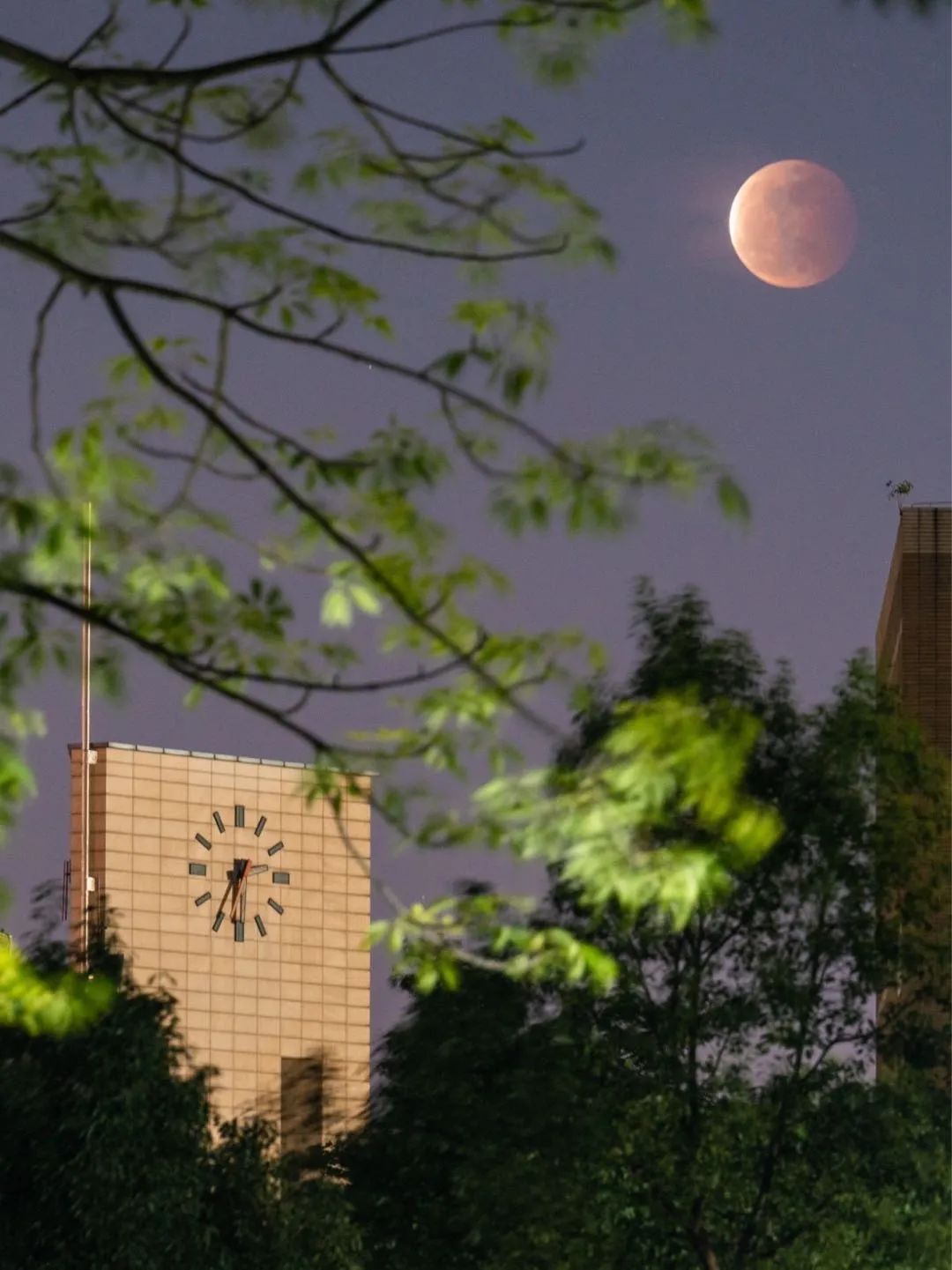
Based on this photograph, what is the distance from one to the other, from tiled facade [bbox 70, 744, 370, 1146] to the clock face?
0.15 feet

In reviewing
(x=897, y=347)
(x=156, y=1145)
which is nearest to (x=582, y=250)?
(x=156, y=1145)

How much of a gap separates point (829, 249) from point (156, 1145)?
18.9 m

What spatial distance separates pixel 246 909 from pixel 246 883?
82 centimetres

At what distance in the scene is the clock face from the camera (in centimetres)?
5272

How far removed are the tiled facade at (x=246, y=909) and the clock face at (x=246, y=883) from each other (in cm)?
5

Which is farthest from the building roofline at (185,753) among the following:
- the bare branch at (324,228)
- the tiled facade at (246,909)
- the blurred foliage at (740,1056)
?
the bare branch at (324,228)

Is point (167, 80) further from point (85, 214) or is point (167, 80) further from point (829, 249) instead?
point (829, 249)

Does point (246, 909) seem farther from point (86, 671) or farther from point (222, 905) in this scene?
point (86, 671)

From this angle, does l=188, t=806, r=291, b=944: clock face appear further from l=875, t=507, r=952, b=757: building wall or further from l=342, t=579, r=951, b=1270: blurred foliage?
l=342, t=579, r=951, b=1270: blurred foliage

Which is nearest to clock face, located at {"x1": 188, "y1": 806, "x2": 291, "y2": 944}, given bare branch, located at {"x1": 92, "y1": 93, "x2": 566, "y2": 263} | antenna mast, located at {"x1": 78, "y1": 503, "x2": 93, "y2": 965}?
antenna mast, located at {"x1": 78, "y1": 503, "x2": 93, "y2": 965}

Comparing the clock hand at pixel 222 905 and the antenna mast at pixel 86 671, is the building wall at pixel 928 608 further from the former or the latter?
the clock hand at pixel 222 905

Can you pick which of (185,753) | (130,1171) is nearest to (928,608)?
(185,753)

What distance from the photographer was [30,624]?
619 cm

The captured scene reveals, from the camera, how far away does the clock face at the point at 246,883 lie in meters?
52.7
